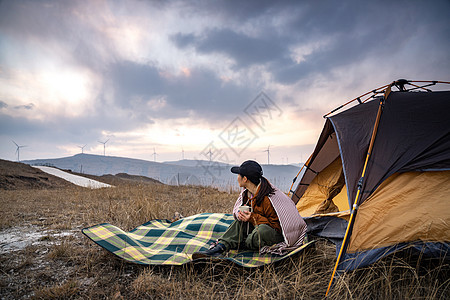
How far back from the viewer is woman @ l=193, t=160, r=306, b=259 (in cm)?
312

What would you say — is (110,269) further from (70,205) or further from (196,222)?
(70,205)

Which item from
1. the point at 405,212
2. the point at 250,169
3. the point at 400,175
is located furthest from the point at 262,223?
the point at 400,175

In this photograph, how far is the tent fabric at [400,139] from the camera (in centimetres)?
279

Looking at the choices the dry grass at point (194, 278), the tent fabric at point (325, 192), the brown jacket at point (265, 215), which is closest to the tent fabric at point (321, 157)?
the tent fabric at point (325, 192)

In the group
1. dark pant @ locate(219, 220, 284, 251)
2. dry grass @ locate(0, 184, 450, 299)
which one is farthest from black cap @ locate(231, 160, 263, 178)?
dry grass @ locate(0, 184, 450, 299)

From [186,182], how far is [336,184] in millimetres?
8292

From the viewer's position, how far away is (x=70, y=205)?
21.0 feet

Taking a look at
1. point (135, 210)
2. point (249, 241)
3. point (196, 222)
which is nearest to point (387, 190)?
point (249, 241)

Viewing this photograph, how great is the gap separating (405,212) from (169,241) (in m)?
2.87

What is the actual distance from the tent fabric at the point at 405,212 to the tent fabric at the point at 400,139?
106 millimetres

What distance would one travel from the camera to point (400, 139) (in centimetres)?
294

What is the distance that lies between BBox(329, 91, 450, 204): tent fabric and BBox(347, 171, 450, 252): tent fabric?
0.35 feet

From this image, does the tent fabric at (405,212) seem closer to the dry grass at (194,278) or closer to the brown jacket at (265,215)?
the dry grass at (194,278)

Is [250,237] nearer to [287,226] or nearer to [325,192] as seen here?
[287,226]
